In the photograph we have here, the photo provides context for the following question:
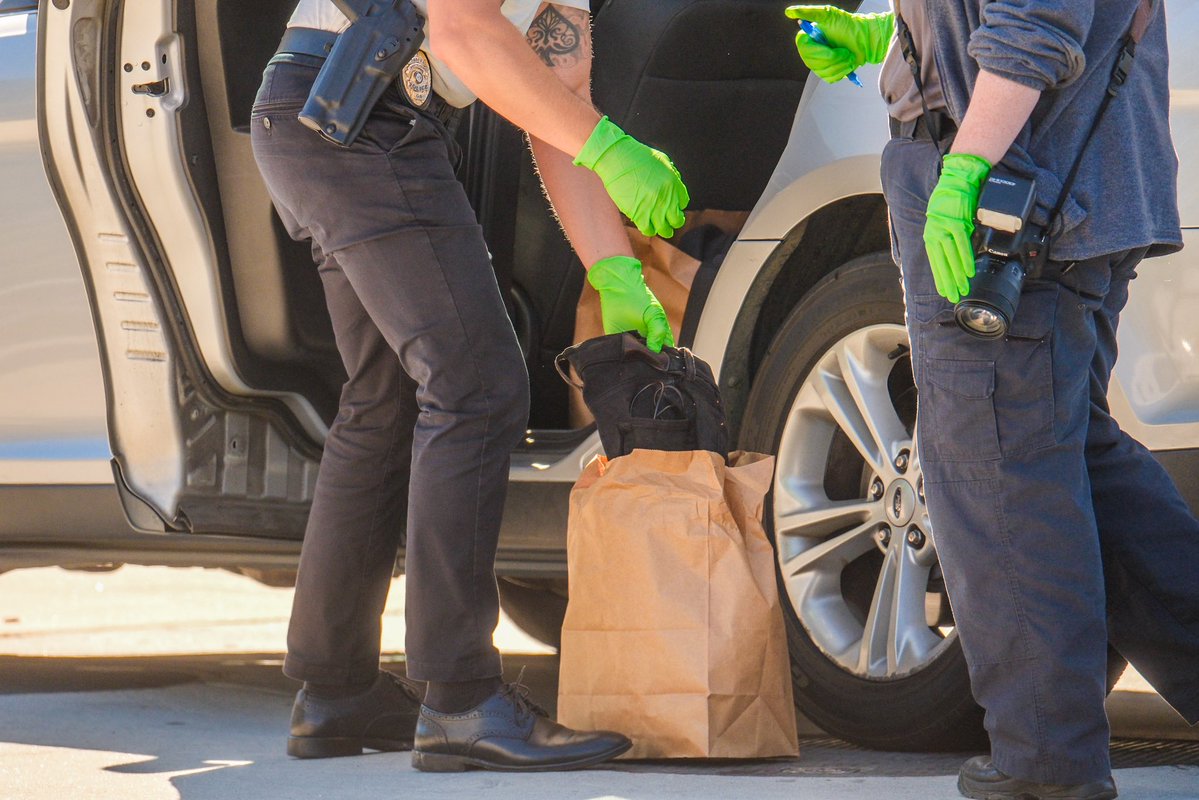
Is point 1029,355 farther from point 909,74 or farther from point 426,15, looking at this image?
point 426,15

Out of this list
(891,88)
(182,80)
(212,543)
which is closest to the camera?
(891,88)

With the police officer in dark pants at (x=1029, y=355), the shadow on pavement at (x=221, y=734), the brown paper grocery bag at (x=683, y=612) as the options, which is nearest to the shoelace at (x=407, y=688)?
the shadow on pavement at (x=221, y=734)

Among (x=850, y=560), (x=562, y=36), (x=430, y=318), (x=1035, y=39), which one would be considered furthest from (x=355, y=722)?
(x=1035, y=39)

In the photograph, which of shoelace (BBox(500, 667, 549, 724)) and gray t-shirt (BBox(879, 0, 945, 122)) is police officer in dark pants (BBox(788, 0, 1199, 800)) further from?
shoelace (BBox(500, 667, 549, 724))

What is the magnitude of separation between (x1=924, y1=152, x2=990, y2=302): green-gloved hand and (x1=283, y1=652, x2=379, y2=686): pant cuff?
125 cm

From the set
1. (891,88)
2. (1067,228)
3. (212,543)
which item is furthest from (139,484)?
(1067,228)

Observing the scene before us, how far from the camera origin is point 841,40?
2.57 m

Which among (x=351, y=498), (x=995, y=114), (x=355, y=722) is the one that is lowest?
(x=355, y=722)

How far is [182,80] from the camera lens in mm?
3072

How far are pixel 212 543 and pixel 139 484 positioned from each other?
7.5 inches

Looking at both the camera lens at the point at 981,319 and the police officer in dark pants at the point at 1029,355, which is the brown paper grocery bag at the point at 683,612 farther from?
the camera lens at the point at 981,319

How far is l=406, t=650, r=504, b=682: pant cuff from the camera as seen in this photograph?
252 cm

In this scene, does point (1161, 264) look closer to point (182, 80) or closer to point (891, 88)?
point (891, 88)

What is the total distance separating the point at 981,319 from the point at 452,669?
0.98 m
